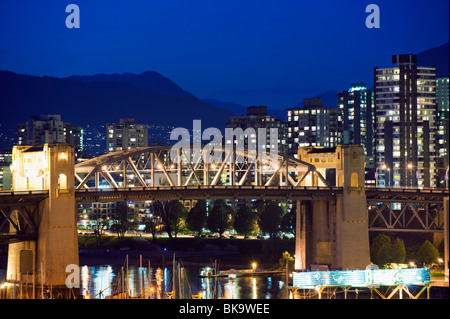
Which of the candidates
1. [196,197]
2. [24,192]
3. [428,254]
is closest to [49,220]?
[24,192]

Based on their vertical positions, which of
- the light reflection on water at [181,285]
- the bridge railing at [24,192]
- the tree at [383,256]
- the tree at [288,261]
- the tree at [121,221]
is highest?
the bridge railing at [24,192]

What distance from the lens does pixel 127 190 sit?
11525 centimetres

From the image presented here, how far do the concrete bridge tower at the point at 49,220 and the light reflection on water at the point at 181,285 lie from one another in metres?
4.90

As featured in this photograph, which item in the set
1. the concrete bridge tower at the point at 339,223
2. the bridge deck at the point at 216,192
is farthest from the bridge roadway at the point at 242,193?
the concrete bridge tower at the point at 339,223

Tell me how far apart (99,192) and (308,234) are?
2715 cm

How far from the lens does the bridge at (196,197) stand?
10562 cm

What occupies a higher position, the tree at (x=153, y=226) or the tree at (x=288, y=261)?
the tree at (x=153, y=226)

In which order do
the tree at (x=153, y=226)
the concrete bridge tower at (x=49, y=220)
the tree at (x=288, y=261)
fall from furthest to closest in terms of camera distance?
the tree at (x=153, y=226) < the tree at (x=288, y=261) < the concrete bridge tower at (x=49, y=220)

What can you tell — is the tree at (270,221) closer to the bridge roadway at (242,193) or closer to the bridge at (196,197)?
the bridge at (196,197)

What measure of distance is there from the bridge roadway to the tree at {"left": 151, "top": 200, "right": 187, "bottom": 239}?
179 ft

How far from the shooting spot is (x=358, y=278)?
78750 millimetres

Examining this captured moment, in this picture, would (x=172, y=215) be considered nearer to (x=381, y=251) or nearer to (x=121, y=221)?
(x=121, y=221)
